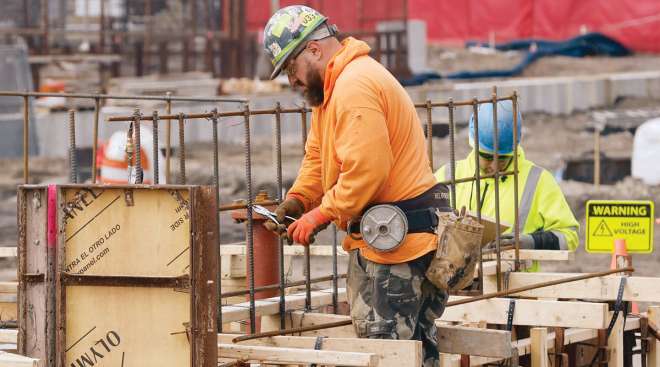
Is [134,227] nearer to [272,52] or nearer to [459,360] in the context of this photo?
[272,52]

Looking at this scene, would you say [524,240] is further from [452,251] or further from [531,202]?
[452,251]

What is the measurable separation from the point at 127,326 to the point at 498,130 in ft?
11.5

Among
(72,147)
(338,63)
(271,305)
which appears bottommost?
(271,305)

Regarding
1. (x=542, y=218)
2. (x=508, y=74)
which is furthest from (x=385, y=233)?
(x=508, y=74)

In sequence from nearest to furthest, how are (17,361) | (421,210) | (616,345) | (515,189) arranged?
Answer: (17,361), (421,210), (616,345), (515,189)

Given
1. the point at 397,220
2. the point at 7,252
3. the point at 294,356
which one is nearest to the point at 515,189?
the point at 397,220

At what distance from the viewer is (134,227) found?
17.2ft

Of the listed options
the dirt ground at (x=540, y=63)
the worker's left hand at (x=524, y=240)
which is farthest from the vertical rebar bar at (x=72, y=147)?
the dirt ground at (x=540, y=63)

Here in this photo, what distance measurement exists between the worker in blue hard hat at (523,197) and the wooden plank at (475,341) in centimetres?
215

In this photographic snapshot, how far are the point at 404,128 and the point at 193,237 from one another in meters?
0.99

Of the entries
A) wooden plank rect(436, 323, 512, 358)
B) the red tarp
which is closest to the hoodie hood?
wooden plank rect(436, 323, 512, 358)

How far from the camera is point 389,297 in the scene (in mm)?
5676

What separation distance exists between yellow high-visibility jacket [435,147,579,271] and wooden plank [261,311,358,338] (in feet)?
5.82

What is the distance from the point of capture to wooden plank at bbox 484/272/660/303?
716cm
